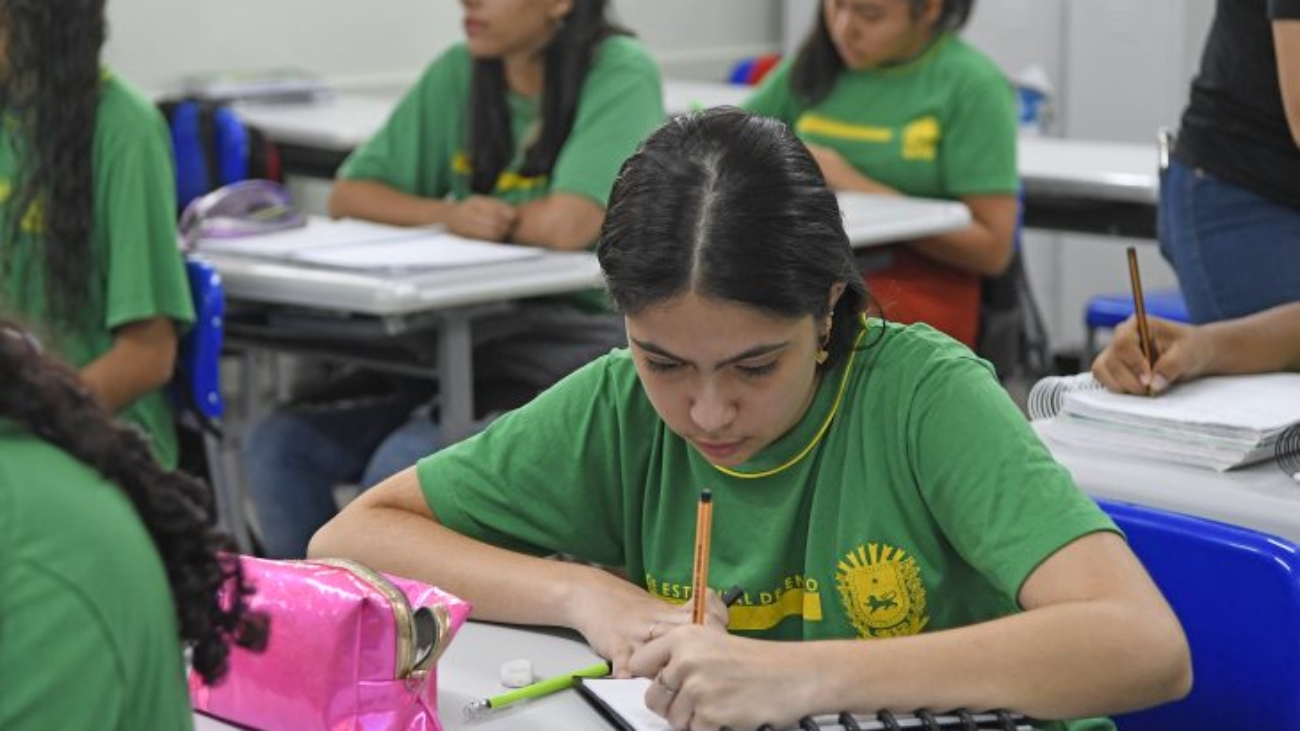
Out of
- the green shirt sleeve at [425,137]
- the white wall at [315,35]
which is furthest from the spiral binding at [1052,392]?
the white wall at [315,35]

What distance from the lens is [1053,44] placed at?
19.6 ft

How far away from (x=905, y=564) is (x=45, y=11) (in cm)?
166

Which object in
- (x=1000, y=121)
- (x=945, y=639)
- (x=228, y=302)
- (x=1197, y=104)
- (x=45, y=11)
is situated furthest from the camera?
(x=1000, y=121)

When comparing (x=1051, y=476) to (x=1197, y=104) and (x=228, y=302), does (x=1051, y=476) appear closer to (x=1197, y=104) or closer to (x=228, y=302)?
(x=1197, y=104)

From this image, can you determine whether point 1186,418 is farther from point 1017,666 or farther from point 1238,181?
point 1017,666

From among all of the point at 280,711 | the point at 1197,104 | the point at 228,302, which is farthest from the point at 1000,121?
the point at 280,711

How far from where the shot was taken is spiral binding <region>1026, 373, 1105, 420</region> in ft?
7.04

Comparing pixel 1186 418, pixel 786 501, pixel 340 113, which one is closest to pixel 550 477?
pixel 786 501

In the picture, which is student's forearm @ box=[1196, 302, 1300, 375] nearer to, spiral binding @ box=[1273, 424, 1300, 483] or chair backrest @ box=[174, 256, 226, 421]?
spiral binding @ box=[1273, 424, 1300, 483]

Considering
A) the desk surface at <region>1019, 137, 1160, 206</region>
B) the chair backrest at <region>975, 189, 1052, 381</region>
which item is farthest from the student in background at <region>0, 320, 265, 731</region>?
the desk surface at <region>1019, 137, 1160, 206</region>

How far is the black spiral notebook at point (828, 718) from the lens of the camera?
1305 mm

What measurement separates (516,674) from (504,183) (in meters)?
2.01

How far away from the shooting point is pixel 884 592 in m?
1.54

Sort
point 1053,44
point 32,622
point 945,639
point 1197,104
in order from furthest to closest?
point 1053,44 < point 1197,104 < point 945,639 < point 32,622
